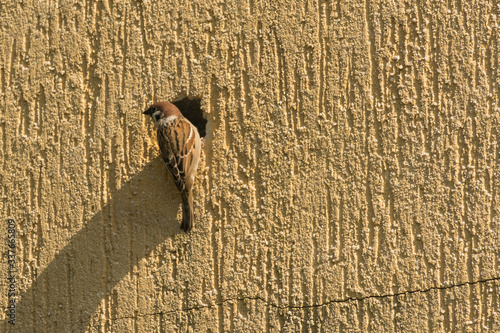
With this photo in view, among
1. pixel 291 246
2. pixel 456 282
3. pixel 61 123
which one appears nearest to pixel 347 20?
pixel 291 246

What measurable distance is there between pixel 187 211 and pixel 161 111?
1.16ft

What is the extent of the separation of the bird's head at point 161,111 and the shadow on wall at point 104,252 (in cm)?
17

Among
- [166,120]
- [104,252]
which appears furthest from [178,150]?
[104,252]

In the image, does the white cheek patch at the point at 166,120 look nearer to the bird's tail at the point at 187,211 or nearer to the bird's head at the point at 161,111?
the bird's head at the point at 161,111

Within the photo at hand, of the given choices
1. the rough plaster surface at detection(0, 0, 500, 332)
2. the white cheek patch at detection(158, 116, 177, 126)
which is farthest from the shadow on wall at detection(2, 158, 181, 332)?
the white cheek patch at detection(158, 116, 177, 126)

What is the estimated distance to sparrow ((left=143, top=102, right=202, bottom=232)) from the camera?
187cm

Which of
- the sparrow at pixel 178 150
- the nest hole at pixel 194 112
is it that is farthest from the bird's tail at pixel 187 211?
the nest hole at pixel 194 112

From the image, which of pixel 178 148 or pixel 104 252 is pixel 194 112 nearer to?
pixel 178 148

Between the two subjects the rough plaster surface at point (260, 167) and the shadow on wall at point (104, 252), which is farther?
the shadow on wall at point (104, 252)

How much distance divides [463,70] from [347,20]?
0.41 metres

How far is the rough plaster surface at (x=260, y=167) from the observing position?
179 cm

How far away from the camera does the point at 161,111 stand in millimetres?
1895

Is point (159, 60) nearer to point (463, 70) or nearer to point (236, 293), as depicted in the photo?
point (236, 293)

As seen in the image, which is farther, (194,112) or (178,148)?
(194,112)
